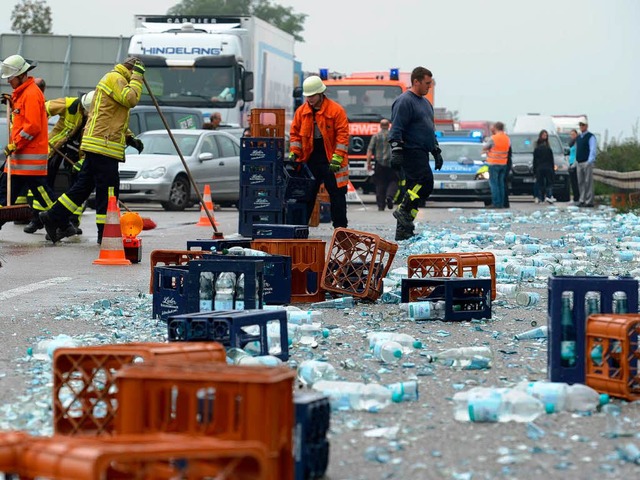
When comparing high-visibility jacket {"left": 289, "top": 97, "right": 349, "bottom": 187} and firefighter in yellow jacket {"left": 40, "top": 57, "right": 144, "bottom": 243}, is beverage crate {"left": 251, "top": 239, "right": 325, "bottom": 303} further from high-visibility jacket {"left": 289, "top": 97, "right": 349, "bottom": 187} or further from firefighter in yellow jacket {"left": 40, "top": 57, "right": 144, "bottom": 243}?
high-visibility jacket {"left": 289, "top": 97, "right": 349, "bottom": 187}

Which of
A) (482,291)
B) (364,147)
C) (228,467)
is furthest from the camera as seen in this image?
(364,147)

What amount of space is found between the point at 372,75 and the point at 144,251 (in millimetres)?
20618

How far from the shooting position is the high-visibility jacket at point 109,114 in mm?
14344

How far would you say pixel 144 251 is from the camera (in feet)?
48.5

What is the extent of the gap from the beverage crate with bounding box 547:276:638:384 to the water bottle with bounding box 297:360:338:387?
3.04 feet

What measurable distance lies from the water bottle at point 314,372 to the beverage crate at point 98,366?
0.98 metres

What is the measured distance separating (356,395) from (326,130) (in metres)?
10.4

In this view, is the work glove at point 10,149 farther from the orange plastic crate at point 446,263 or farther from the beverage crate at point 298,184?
the orange plastic crate at point 446,263

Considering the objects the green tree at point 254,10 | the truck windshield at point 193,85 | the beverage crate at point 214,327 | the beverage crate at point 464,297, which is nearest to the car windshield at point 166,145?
the truck windshield at point 193,85

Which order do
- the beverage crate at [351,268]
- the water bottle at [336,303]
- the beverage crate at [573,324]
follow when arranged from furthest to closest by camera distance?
the beverage crate at [351,268]
the water bottle at [336,303]
the beverage crate at [573,324]

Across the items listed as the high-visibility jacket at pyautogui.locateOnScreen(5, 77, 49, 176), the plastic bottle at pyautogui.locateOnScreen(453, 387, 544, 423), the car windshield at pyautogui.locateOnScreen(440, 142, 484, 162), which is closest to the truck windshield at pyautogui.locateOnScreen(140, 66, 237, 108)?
the car windshield at pyautogui.locateOnScreen(440, 142, 484, 162)

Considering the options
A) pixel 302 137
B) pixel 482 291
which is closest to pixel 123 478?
pixel 482 291

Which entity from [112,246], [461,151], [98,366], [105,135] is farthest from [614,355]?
[461,151]

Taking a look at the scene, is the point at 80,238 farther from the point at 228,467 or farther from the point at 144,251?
the point at 228,467
